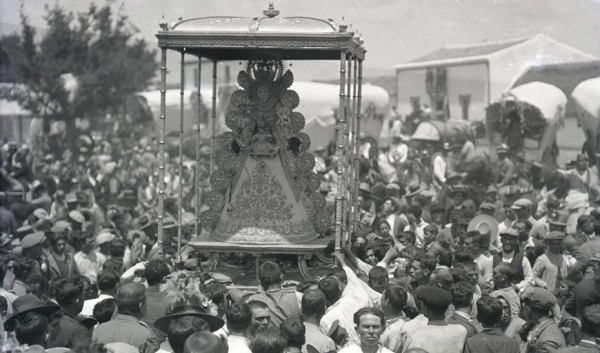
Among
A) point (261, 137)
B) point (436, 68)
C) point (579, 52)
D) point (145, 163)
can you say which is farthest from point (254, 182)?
point (436, 68)

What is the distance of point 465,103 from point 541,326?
1489cm

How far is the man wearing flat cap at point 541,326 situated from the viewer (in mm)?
5492

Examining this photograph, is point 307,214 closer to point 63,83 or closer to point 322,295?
point 322,295

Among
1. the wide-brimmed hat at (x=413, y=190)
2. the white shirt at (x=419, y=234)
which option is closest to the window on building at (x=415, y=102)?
the wide-brimmed hat at (x=413, y=190)

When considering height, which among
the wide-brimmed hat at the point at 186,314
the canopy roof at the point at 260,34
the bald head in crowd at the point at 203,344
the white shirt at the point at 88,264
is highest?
the canopy roof at the point at 260,34

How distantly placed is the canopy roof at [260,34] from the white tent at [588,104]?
824cm

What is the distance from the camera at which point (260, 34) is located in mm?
8125

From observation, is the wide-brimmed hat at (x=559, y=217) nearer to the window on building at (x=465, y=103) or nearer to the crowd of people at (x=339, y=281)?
the crowd of people at (x=339, y=281)

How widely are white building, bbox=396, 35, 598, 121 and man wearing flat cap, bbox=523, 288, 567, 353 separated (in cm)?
1243

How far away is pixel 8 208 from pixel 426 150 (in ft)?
33.4

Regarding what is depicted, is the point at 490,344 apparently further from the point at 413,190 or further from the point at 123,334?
the point at 413,190

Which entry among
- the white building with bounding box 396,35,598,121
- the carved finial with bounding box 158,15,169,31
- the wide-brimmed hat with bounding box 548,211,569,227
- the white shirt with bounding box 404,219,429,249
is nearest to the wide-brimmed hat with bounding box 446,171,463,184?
the wide-brimmed hat with bounding box 548,211,569,227

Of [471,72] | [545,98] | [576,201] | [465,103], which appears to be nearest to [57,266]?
[576,201]

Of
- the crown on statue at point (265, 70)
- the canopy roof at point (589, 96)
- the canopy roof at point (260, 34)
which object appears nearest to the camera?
the canopy roof at point (260, 34)
